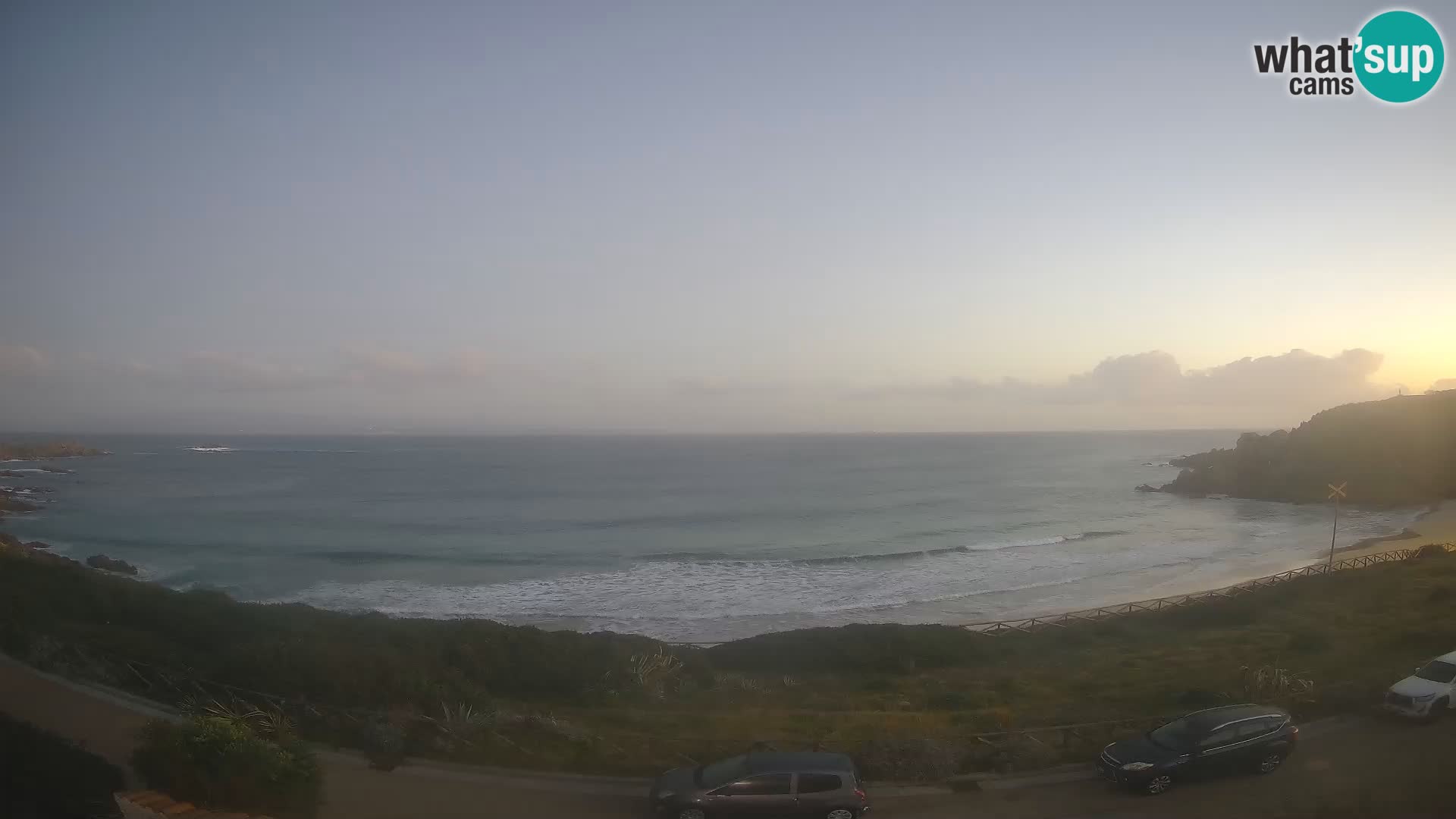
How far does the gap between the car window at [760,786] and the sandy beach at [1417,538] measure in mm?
43273

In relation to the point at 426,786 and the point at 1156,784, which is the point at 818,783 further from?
the point at 426,786

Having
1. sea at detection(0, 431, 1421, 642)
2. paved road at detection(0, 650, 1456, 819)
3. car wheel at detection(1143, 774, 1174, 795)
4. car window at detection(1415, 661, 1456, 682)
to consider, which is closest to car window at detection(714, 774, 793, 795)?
paved road at detection(0, 650, 1456, 819)

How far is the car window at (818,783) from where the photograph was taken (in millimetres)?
9469

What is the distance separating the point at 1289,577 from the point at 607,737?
31.4 meters

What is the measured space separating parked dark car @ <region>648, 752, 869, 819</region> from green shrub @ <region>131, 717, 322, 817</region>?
4280mm

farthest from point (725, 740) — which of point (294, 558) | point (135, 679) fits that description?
point (294, 558)

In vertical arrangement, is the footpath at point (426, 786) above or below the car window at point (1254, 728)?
below

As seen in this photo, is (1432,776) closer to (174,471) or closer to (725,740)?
(725,740)

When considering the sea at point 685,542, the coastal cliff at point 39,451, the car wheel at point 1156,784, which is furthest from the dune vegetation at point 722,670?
the coastal cliff at point 39,451

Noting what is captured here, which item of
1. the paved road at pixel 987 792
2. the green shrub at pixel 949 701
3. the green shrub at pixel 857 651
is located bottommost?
the green shrub at pixel 857 651

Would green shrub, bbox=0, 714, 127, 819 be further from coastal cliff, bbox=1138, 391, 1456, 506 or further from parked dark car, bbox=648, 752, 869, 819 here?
coastal cliff, bbox=1138, 391, 1456, 506

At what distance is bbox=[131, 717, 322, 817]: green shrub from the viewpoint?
7.69 meters

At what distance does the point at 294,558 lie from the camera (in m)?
46.2

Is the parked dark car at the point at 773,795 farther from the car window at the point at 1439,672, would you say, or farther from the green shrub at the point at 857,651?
the green shrub at the point at 857,651
